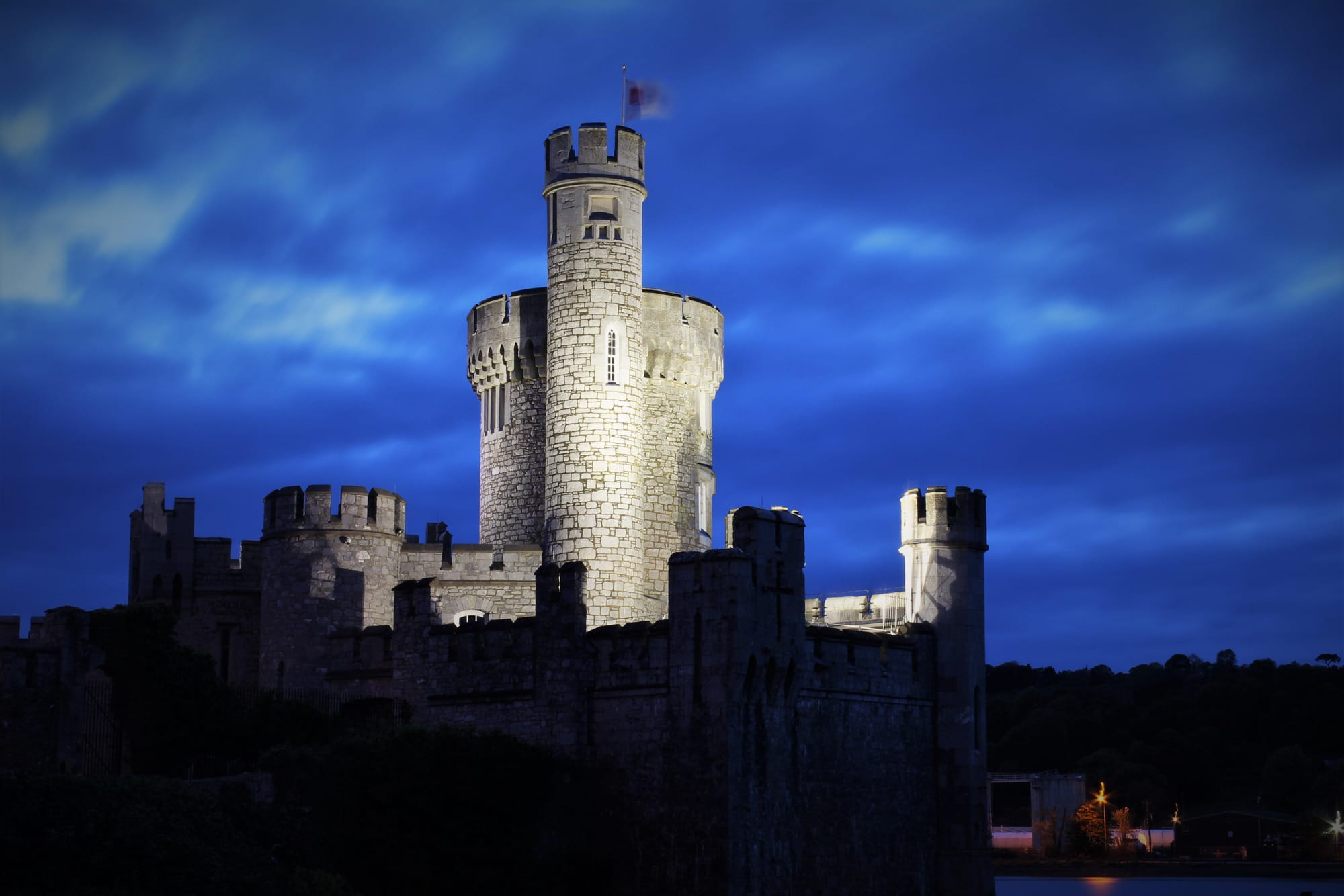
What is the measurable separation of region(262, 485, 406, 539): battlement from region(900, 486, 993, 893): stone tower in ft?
43.9

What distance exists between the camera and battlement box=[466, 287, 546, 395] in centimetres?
4738

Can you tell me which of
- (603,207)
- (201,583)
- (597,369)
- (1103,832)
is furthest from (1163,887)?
(201,583)

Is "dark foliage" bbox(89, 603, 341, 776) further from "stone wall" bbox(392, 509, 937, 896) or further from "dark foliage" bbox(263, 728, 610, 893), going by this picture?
"dark foliage" bbox(263, 728, 610, 893)

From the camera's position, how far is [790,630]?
34188 mm

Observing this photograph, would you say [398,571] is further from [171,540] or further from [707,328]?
[707,328]

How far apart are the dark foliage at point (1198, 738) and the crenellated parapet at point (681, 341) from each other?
2121 inches

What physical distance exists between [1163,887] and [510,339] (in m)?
48.2

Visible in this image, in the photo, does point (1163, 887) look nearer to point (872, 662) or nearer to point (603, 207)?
point (872, 662)

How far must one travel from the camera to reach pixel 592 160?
44.2 meters

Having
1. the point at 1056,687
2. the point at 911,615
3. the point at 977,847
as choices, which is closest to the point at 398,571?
the point at 911,615

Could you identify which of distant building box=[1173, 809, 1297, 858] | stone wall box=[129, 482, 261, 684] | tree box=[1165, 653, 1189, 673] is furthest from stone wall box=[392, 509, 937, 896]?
tree box=[1165, 653, 1189, 673]

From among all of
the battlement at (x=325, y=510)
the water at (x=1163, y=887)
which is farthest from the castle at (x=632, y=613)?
the water at (x=1163, y=887)

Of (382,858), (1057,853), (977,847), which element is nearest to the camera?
(382,858)

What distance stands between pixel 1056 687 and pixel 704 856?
98.9m
